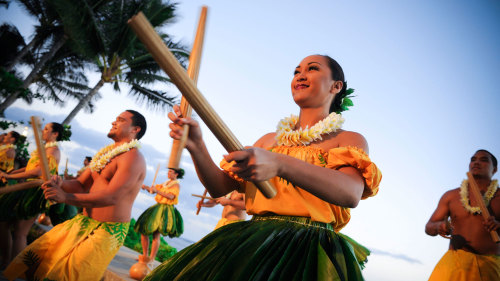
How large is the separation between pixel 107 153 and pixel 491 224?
3797 mm

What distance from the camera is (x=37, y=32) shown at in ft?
50.2

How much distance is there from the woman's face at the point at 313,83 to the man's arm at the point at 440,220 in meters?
2.67

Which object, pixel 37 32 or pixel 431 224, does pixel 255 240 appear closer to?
pixel 431 224

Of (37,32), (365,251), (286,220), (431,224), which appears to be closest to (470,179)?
(431,224)

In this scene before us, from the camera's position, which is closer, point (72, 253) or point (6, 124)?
point (72, 253)

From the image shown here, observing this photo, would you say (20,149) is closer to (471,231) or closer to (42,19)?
(42,19)

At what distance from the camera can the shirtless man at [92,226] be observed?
110 inches

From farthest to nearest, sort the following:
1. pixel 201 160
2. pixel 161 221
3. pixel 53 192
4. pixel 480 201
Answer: pixel 161 221
pixel 480 201
pixel 53 192
pixel 201 160

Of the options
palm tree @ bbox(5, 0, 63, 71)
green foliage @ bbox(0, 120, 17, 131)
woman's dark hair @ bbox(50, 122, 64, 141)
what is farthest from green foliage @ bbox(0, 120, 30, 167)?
woman's dark hair @ bbox(50, 122, 64, 141)

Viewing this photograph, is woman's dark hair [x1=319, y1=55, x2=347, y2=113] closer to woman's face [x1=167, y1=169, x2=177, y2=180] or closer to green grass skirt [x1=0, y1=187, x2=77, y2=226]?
green grass skirt [x1=0, y1=187, x2=77, y2=226]

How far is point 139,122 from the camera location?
145 inches

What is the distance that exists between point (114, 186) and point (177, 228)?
4.87 meters

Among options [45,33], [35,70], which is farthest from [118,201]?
[45,33]

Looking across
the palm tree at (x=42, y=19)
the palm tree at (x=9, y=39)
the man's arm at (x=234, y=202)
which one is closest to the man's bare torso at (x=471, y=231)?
the man's arm at (x=234, y=202)
